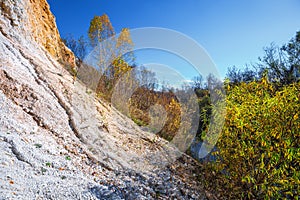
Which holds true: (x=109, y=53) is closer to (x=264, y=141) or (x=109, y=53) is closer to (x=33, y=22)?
(x=33, y=22)

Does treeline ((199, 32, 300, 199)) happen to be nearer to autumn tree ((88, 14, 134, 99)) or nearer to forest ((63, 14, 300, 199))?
forest ((63, 14, 300, 199))

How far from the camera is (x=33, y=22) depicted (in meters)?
6.91

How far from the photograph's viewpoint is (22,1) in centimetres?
654

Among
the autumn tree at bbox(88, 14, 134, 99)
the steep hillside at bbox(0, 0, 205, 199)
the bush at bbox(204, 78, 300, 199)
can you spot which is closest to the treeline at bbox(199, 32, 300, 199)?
the bush at bbox(204, 78, 300, 199)

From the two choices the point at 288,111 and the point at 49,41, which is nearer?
the point at 288,111

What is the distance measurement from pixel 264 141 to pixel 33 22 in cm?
721

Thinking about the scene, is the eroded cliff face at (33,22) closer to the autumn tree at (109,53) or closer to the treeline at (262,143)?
the autumn tree at (109,53)

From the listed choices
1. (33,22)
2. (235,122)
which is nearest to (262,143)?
(235,122)

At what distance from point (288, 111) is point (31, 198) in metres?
3.30

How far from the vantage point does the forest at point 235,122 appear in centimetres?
301

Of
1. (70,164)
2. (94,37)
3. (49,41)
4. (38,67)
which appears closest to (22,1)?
(49,41)

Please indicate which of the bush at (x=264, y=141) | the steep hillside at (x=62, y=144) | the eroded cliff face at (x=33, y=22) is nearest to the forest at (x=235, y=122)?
the bush at (x=264, y=141)

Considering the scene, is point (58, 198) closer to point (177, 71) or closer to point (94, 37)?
point (177, 71)

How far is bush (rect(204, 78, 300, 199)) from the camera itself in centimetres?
298
